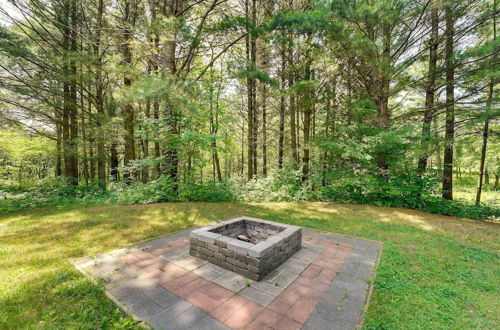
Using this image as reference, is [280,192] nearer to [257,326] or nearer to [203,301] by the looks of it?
[203,301]

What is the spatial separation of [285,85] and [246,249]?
8.42m

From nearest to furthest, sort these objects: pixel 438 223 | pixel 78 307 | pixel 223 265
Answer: pixel 78 307
pixel 223 265
pixel 438 223

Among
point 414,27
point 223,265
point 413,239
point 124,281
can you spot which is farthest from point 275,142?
point 124,281

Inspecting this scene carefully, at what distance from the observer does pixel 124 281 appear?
9.21ft

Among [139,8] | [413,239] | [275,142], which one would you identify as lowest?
[413,239]

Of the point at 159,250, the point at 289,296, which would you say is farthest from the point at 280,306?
the point at 159,250

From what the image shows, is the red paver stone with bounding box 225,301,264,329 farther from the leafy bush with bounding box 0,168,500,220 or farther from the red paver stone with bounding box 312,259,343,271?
the leafy bush with bounding box 0,168,500,220

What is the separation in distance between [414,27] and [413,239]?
243 inches

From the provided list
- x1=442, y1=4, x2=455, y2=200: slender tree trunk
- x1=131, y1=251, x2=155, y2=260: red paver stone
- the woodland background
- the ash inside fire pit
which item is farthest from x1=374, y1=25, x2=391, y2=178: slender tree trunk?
x1=131, y1=251, x2=155, y2=260: red paver stone

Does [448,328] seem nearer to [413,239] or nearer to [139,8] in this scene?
[413,239]

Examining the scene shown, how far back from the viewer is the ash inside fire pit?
407cm

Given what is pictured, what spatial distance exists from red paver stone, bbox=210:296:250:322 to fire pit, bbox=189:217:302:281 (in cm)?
44

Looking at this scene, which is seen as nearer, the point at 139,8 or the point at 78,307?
the point at 78,307

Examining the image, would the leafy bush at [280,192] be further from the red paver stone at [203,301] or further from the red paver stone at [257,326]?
the red paver stone at [257,326]
